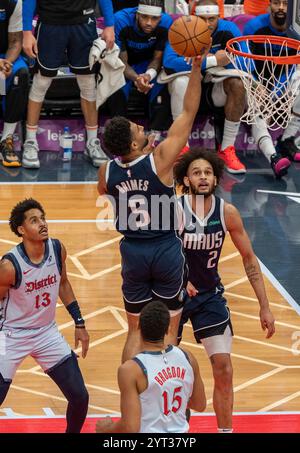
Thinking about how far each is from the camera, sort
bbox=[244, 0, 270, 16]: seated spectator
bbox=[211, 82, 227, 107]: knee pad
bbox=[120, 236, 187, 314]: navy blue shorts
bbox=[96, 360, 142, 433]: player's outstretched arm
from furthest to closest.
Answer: bbox=[244, 0, 270, 16]: seated spectator < bbox=[211, 82, 227, 107]: knee pad < bbox=[120, 236, 187, 314]: navy blue shorts < bbox=[96, 360, 142, 433]: player's outstretched arm

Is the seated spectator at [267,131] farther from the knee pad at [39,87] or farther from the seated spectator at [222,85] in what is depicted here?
the knee pad at [39,87]

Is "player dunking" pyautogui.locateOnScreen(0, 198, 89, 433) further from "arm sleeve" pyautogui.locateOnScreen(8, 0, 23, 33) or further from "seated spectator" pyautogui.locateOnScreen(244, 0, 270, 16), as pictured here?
"seated spectator" pyautogui.locateOnScreen(244, 0, 270, 16)

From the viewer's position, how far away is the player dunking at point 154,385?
5395 millimetres

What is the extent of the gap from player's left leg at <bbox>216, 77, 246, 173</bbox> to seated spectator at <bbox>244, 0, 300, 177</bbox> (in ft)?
0.95

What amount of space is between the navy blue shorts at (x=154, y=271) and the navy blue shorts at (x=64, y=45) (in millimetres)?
5927

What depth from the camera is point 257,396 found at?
7723 millimetres

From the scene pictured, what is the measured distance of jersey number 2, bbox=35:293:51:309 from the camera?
6.63 m

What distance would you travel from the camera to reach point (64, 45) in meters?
12.6

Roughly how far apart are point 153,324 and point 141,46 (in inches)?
317

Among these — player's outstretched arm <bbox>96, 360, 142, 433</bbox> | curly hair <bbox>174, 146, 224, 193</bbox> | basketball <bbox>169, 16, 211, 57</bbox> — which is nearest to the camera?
player's outstretched arm <bbox>96, 360, 142, 433</bbox>

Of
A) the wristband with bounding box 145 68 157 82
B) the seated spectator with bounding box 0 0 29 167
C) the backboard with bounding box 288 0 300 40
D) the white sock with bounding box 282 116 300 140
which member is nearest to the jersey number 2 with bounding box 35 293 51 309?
the backboard with bounding box 288 0 300 40

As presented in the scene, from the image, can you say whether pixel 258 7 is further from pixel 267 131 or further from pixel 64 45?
pixel 64 45

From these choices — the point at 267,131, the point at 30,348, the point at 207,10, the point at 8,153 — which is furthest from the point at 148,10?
the point at 30,348
